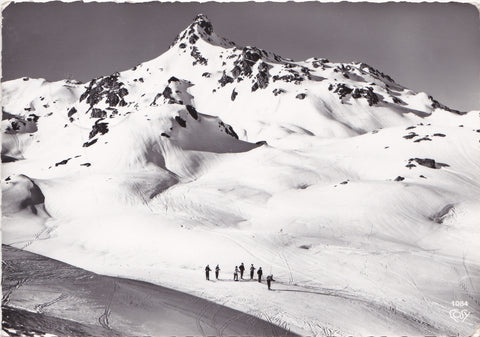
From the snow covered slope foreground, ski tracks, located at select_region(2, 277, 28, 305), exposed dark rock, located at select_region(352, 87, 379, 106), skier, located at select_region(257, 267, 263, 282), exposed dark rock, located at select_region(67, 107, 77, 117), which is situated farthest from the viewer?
exposed dark rock, located at select_region(67, 107, 77, 117)

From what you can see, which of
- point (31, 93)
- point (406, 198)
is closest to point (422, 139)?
point (406, 198)

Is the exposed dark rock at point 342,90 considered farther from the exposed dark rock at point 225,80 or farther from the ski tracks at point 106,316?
the ski tracks at point 106,316

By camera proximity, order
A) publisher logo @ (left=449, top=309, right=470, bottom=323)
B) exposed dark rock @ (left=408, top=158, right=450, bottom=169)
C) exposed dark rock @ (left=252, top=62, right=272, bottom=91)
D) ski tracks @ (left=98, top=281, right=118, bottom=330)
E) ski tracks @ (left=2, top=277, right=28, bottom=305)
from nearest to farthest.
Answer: ski tracks @ (left=2, top=277, right=28, bottom=305)
ski tracks @ (left=98, top=281, right=118, bottom=330)
publisher logo @ (left=449, top=309, right=470, bottom=323)
exposed dark rock @ (left=408, top=158, right=450, bottom=169)
exposed dark rock @ (left=252, top=62, right=272, bottom=91)

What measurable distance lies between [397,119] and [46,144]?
122051 millimetres

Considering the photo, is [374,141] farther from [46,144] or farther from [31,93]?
[31,93]

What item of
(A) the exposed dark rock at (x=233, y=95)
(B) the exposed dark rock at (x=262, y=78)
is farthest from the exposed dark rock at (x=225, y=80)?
(B) the exposed dark rock at (x=262, y=78)

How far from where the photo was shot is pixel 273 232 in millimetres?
36000

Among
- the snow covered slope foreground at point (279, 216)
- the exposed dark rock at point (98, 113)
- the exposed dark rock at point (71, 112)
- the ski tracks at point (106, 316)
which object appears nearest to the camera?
the ski tracks at point (106, 316)

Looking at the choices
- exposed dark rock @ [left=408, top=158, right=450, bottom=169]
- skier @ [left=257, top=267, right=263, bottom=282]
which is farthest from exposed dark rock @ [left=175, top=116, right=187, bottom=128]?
skier @ [left=257, top=267, right=263, bottom=282]

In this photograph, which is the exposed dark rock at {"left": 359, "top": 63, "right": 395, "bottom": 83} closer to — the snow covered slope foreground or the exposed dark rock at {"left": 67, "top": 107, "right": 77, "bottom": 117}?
the snow covered slope foreground

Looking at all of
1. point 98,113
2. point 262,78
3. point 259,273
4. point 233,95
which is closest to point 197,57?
point 233,95

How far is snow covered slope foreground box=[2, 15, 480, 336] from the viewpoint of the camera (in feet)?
76.3

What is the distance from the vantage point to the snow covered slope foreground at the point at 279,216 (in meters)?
23.3

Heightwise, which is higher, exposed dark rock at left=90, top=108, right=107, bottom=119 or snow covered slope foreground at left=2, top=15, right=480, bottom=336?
snow covered slope foreground at left=2, top=15, right=480, bottom=336
